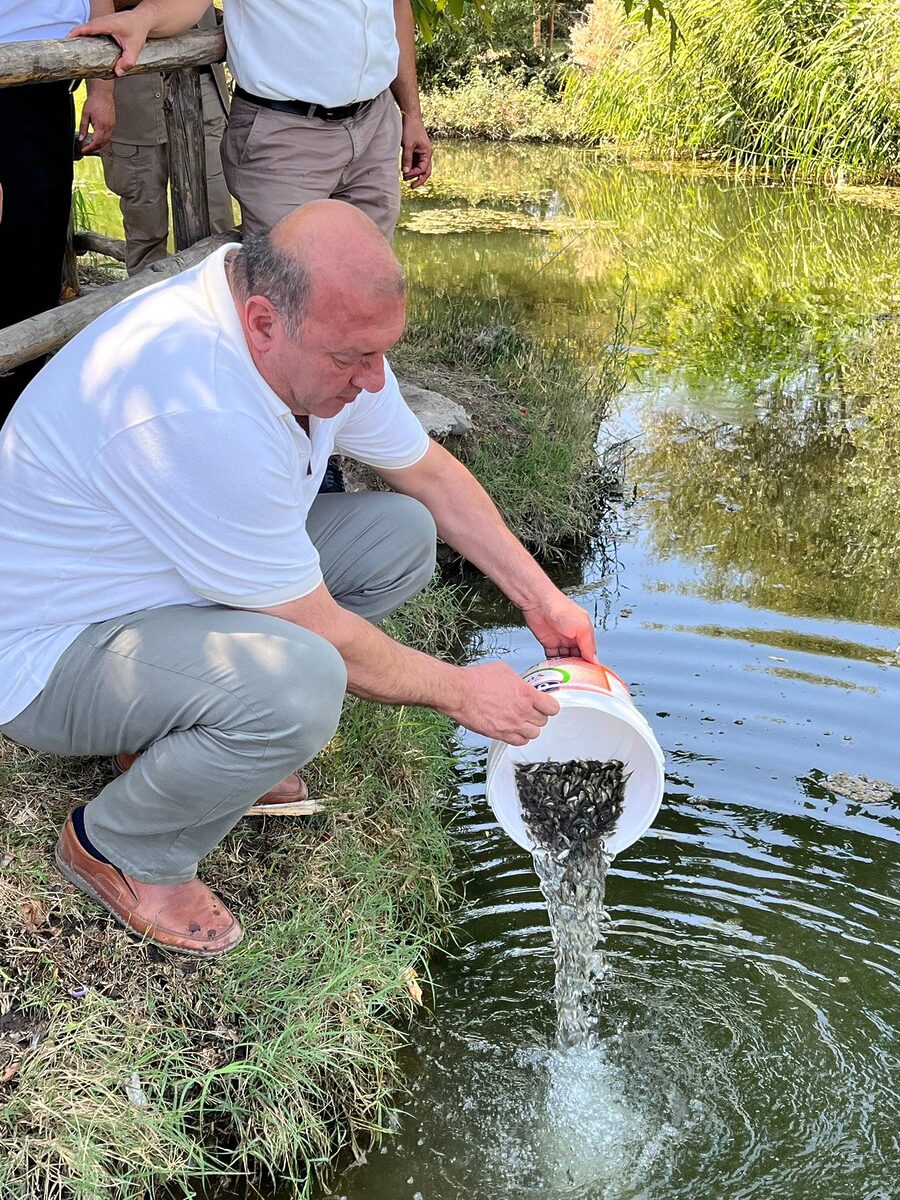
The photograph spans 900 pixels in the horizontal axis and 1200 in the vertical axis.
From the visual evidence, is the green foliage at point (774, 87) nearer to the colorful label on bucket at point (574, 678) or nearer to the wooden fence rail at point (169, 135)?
Answer: the wooden fence rail at point (169, 135)

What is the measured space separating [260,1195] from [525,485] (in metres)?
3.02

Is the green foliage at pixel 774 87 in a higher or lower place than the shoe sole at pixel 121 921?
lower

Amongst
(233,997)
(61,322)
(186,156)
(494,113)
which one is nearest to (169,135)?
(186,156)

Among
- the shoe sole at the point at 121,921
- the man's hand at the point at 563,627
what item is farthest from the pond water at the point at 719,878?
the man's hand at the point at 563,627

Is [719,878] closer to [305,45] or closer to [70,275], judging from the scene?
[305,45]

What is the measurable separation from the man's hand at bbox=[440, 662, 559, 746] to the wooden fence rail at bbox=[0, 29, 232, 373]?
119 centimetres

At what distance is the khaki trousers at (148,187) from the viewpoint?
4527 mm

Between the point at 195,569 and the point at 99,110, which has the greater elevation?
the point at 99,110

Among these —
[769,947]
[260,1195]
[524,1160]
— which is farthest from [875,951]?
[260,1195]

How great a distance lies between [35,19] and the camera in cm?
303

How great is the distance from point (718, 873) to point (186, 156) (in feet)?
7.79

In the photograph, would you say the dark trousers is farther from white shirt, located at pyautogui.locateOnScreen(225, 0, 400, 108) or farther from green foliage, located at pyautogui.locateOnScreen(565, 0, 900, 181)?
green foliage, located at pyautogui.locateOnScreen(565, 0, 900, 181)

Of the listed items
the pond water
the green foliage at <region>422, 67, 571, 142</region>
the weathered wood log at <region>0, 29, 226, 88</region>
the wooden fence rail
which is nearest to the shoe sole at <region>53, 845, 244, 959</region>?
the pond water

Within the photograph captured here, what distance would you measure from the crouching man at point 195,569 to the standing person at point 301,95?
1403mm
